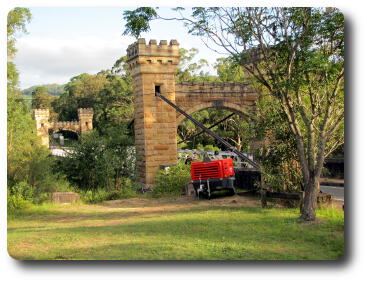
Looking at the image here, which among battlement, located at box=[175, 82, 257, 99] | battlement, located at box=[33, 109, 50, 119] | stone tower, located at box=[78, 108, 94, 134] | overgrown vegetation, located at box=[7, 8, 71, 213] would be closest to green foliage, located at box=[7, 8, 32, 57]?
overgrown vegetation, located at box=[7, 8, 71, 213]

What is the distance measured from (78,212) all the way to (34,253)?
4726mm

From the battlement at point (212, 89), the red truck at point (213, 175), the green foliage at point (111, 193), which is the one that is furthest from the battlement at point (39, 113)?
the red truck at point (213, 175)

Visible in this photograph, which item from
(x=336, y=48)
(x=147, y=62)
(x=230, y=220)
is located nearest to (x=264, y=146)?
(x=230, y=220)

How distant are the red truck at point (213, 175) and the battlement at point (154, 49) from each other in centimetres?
624

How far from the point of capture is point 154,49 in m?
17.1

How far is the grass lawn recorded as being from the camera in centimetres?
698

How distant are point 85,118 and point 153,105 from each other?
27.6 metres

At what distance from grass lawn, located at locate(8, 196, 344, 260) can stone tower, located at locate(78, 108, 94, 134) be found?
32554 millimetres

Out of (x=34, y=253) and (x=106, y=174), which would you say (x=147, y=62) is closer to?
(x=106, y=174)

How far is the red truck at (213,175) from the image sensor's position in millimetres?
12414

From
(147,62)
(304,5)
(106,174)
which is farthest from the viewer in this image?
(147,62)

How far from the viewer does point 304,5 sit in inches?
321

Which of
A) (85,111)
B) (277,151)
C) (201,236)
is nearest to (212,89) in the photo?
(277,151)

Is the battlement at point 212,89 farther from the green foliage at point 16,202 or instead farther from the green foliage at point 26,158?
the green foliage at point 16,202
